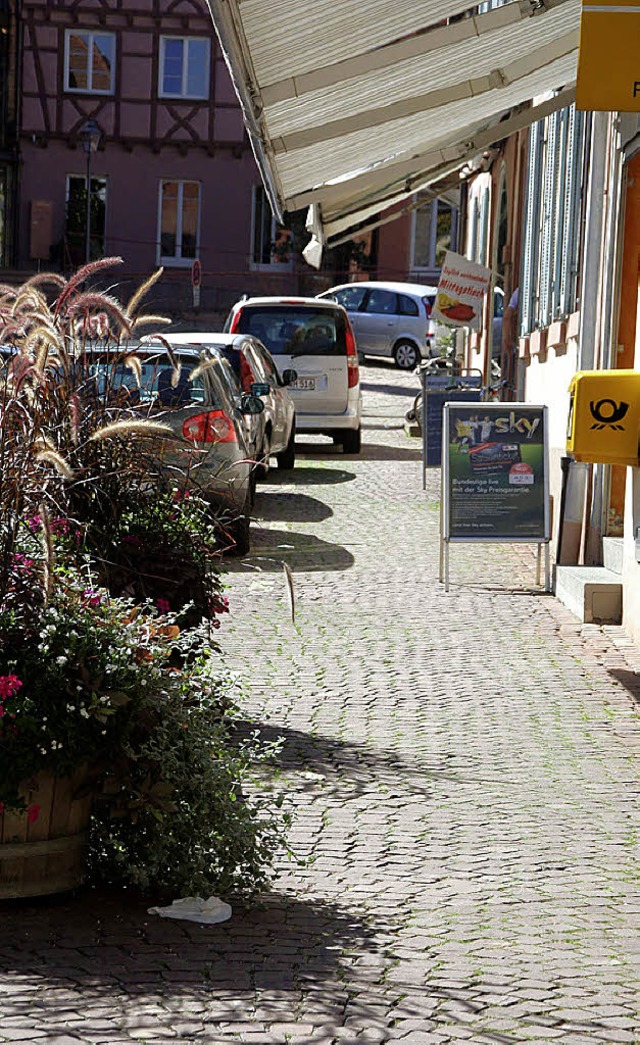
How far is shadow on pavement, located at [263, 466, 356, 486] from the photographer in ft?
59.3

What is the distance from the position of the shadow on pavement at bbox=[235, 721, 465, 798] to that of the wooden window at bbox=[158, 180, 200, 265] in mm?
37737

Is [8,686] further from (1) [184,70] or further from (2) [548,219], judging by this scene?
(1) [184,70]

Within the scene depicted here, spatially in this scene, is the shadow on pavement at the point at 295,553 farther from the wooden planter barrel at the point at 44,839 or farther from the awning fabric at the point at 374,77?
the wooden planter barrel at the point at 44,839

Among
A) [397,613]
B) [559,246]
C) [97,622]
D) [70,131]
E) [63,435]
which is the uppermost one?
[70,131]

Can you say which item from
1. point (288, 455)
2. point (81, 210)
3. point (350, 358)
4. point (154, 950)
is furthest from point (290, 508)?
point (81, 210)

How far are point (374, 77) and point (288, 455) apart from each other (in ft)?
31.2

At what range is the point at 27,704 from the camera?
4445mm

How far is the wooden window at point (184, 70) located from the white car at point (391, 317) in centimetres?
929

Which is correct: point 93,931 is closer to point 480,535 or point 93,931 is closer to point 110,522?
point 110,522

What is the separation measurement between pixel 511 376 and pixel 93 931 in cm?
1536

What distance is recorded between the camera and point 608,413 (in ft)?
27.9

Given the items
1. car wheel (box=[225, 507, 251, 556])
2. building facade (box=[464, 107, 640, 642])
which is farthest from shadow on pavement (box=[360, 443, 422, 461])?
car wheel (box=[225, 507, 251, 556])

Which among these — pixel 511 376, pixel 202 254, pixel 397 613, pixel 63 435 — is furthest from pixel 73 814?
pixel 202 254

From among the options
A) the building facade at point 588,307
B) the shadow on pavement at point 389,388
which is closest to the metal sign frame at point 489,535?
the building facade at point 588,307
